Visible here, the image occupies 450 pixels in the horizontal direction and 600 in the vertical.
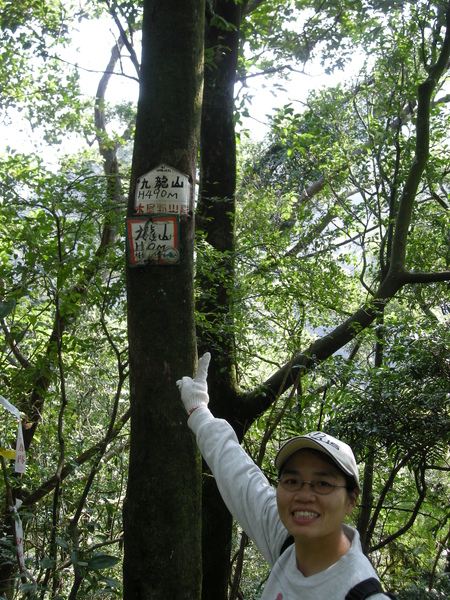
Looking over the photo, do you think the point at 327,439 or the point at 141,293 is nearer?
the point at 327,439

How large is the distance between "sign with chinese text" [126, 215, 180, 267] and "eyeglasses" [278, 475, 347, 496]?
3.27 feet

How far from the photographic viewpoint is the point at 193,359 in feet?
7.33

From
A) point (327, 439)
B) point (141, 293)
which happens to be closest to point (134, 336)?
point (141, 293)

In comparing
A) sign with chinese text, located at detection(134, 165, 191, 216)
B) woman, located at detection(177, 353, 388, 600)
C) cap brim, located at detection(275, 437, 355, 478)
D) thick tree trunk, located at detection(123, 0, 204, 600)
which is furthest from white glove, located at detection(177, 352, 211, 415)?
sign with chinese text, located at detection(134, 165, 191, 216)

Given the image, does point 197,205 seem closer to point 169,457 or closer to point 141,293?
point 141,293

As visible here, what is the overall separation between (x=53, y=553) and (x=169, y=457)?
40.0 inches

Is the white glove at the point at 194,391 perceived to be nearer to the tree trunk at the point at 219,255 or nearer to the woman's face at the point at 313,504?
the woman's face at the point at 313,504

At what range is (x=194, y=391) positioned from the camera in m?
1.99

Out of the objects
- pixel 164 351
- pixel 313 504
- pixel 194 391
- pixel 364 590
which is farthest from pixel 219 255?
pixel 364 590

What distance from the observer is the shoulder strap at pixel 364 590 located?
127 centimetres

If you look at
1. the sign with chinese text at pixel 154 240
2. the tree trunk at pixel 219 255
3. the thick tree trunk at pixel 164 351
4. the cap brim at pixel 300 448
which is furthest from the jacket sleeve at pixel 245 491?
the tree trunk at pixel 219 255

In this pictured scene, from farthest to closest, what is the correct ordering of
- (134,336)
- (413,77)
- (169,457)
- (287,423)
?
(413,77) → (287,423) → (134,336) → (169,457)

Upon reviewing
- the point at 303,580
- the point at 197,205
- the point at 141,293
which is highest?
the point at 197,205

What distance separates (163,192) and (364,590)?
5.18ft
